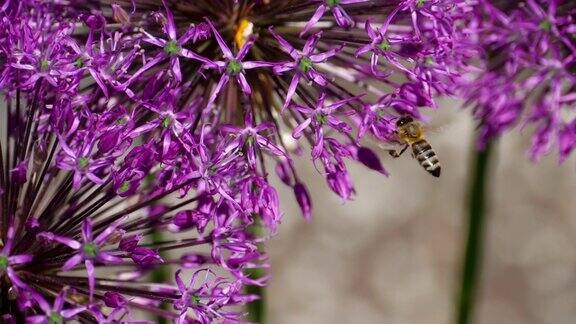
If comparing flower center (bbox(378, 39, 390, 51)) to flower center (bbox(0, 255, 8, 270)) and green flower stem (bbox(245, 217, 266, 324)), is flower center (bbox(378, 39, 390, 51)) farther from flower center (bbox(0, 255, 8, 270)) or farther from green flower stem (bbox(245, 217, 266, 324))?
flower center (bbox(0, 255, 8, 270))

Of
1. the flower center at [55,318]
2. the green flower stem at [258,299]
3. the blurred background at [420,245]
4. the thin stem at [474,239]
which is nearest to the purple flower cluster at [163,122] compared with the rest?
the flower center at [55,318]

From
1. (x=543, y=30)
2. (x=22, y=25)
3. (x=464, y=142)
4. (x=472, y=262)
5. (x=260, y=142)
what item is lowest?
(x=472, y=262)

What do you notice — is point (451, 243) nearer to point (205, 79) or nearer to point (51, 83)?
point (205, 79)

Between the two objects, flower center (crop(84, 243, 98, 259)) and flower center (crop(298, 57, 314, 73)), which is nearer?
flower center (crop(84, 243, 98, 259))

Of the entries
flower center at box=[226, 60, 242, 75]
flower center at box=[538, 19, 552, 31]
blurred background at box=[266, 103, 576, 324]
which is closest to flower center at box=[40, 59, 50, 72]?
flower center at box=[226, 60, 242, 75]

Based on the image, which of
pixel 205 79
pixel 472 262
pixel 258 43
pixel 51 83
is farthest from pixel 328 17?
pixel 472 262

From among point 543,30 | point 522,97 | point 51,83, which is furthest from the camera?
point 522,97
